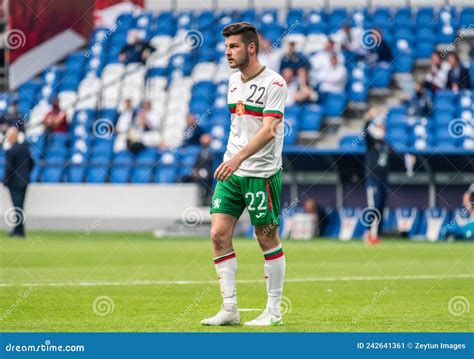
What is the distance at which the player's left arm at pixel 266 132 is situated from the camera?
10.5 meters

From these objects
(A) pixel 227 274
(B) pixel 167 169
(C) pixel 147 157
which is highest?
(A) pixel 227 274

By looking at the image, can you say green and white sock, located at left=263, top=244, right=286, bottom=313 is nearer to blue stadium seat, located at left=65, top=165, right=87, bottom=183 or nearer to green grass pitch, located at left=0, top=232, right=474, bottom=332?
green grass pitch, located at left=0, top=232, right=474, bottom=332

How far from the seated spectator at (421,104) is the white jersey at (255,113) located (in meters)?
18.5

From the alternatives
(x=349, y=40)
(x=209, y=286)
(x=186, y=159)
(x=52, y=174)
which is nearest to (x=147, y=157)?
(x=186, y=159)

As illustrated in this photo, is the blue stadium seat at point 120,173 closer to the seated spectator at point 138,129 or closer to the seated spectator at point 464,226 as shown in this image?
the seated spectator at point 138,129

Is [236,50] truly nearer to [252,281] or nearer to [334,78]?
[252,281]

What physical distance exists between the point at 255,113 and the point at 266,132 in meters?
0.33

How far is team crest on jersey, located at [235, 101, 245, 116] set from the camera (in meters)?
11.0

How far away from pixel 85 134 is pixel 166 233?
5144mm

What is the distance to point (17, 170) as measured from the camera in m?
27.5

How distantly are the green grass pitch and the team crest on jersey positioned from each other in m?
1.83

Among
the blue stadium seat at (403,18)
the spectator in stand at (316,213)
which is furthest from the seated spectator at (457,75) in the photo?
the spectator in stand at (316,213)

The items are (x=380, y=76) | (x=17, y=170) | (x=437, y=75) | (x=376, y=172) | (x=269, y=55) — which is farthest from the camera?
(x=380, y=76)

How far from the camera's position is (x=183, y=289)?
15.3 m
